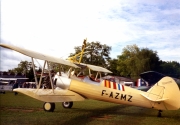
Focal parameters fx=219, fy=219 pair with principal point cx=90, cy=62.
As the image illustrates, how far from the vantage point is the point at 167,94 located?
714 cm

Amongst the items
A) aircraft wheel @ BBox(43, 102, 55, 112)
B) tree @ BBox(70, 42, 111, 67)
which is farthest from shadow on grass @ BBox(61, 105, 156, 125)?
tree @ BBox(70, 42, 111, 67)

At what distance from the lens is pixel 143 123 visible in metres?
6.18

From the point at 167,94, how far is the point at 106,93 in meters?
2.07

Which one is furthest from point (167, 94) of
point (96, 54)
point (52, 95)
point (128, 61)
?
point (128, 61)

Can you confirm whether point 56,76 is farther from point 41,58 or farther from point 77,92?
point 41,58

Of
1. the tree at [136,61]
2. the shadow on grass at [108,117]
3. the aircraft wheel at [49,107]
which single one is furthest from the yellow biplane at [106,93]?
the tree at [136,61]

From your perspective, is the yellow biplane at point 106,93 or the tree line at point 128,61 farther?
the tree line at point 128,61

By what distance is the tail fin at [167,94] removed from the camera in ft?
22.9

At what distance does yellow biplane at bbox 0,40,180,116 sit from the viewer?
7055 mm

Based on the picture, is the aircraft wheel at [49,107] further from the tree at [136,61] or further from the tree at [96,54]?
the tree at [96,54]

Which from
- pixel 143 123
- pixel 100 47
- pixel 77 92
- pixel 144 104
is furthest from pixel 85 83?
pixel 100 47

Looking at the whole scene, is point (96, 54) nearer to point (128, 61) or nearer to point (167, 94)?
point (128, 61)

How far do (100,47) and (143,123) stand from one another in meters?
26.7

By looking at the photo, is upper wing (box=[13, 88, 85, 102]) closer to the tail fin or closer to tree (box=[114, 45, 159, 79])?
the tail fin
